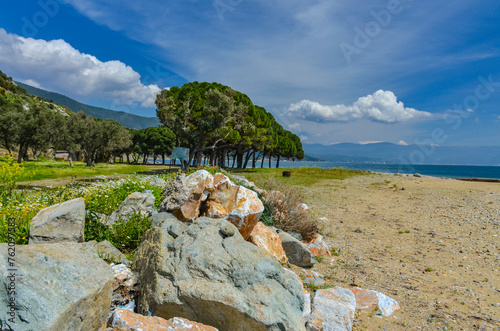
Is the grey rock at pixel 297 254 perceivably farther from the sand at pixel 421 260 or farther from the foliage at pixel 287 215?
the foliage at pixel 287 215

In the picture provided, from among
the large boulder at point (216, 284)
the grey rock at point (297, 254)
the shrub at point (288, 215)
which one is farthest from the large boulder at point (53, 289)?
the shrub at point (288, 215)

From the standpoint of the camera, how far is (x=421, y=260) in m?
9.05

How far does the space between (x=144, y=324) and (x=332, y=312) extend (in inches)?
132

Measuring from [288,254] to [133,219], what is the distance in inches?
176

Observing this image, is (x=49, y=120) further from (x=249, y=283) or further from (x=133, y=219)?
(x=249, y=283)

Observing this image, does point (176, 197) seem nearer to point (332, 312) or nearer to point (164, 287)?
point (164, 287)

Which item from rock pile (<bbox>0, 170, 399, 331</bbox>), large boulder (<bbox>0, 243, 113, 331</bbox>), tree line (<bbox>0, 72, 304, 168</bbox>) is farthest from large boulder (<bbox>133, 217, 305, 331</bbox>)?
tree line (<bbox>0, 72, 304, 168</bbox>)

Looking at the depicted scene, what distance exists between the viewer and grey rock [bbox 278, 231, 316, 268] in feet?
26.4

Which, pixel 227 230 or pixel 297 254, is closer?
pixel 227 230

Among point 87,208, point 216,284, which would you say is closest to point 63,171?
point 87,208

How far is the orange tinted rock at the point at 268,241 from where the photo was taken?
748cm

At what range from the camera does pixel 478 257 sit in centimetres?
925

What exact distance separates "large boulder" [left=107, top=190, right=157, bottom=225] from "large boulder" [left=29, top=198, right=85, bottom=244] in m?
1.46

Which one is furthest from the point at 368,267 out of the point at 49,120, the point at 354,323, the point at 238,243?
the point at 49,120
